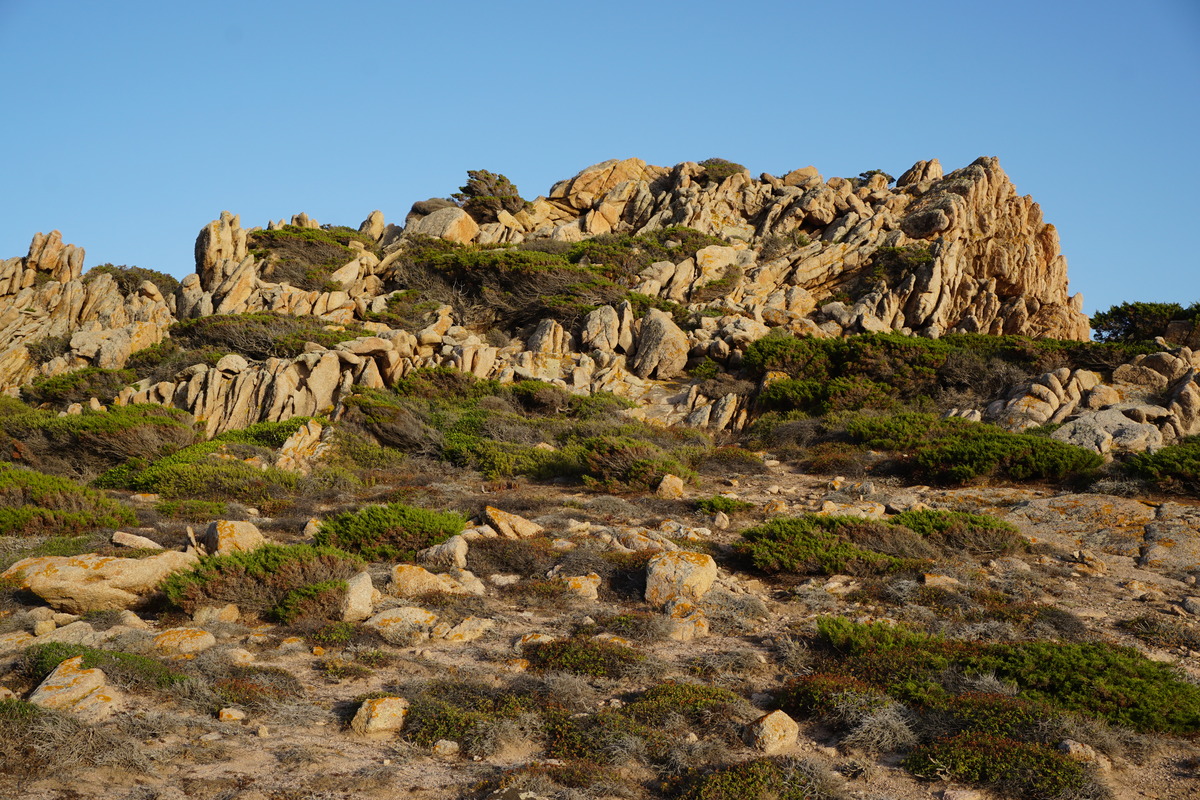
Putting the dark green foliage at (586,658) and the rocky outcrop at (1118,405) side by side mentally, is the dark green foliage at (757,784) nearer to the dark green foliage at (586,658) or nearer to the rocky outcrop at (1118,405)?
the dark green foliage at (586,658)

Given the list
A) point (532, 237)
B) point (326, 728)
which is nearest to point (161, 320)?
point (532, 237)

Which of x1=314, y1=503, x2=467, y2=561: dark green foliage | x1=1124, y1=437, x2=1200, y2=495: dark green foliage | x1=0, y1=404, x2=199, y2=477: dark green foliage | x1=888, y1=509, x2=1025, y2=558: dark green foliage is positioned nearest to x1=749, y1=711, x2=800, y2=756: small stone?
x1=314, y1=503, x2=467, y2=561: dark green foliage

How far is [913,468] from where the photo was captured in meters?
16.1

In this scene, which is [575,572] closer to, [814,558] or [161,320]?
[814,558]

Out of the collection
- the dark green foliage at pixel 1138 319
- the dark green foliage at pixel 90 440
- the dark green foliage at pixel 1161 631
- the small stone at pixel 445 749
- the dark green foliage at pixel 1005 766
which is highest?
the dark green foliage at pixel 1138 319

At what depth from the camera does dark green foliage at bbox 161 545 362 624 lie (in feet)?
29.0

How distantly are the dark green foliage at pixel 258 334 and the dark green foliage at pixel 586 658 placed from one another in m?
21.4

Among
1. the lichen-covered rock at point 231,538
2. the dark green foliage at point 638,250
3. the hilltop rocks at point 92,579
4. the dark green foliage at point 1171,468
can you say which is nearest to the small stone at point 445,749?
the lichen-covered rock at point 231,538

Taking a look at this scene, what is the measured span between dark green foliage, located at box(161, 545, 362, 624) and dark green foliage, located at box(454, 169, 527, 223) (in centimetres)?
3903

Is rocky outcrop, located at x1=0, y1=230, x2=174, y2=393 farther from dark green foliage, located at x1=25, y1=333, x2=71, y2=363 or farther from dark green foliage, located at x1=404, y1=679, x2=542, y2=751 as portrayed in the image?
dark green foliage, located at x1=404, y1=679, x2=542, y2=751

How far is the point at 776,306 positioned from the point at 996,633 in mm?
24457

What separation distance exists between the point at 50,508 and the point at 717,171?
40090 millimetres

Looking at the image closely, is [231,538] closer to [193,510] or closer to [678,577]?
[193,510]

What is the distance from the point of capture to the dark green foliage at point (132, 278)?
1511 inches
